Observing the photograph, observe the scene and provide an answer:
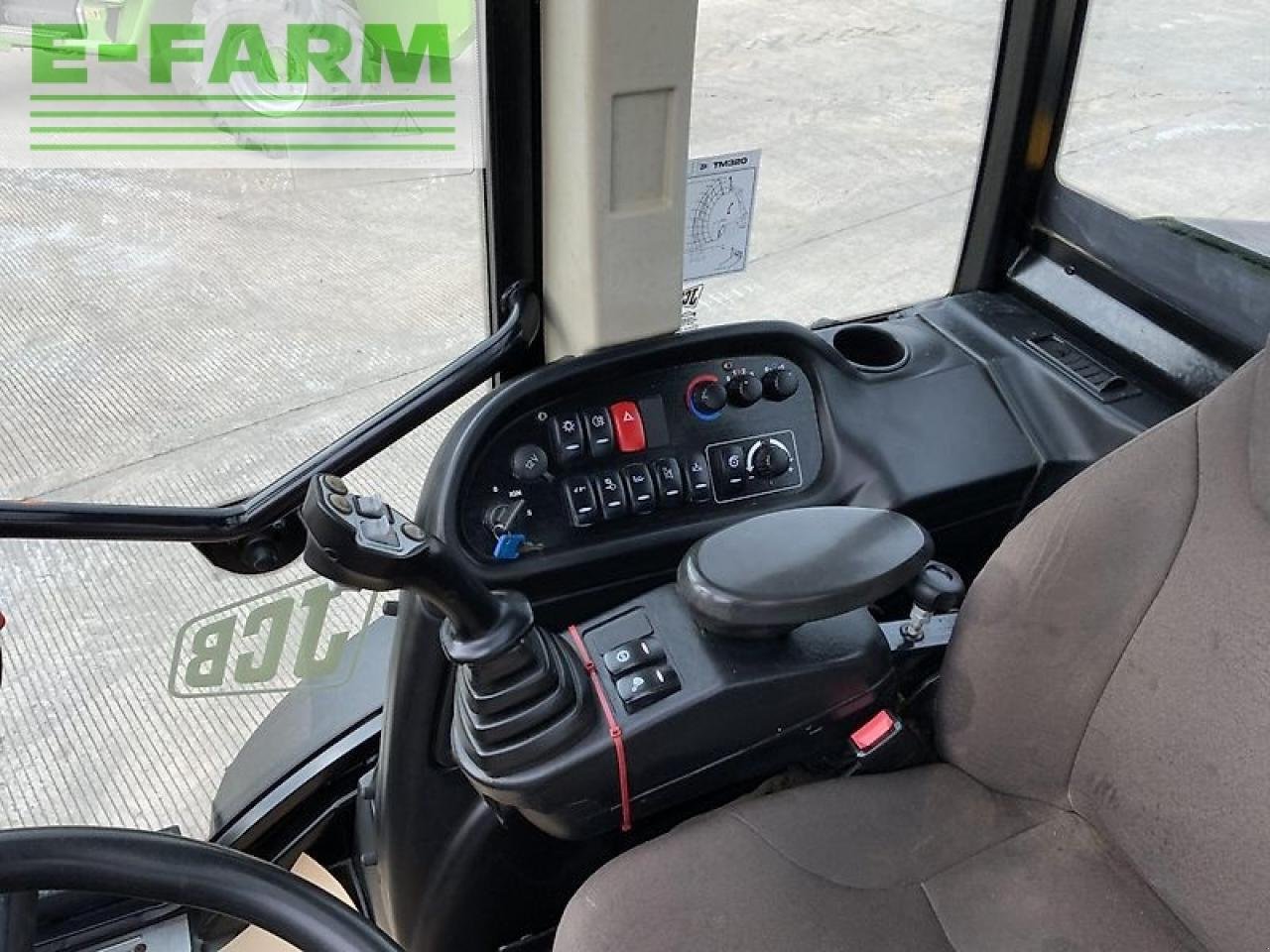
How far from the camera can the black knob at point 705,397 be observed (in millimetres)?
1225

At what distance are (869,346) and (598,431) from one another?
40 cm

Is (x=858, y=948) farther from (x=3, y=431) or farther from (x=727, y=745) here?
(x=3, y=431)

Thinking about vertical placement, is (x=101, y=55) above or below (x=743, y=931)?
above

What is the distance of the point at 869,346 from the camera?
1.39m

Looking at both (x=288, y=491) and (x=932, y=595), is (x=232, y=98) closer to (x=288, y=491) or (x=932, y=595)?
(x=288, y=491)

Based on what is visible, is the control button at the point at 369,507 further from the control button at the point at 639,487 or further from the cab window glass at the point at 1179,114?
the cab window glass at the point at 1179,114

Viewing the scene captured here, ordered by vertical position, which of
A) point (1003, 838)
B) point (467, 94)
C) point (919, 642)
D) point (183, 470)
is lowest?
point (1003, 838)

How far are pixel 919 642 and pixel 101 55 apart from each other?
0.91m

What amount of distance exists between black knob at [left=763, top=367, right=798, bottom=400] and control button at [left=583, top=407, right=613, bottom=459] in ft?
0.64

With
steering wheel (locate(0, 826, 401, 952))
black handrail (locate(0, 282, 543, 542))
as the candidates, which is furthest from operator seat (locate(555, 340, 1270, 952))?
black handrail (locate(0, 282, 543, 542))

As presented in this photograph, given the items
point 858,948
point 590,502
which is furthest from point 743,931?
point 590,502

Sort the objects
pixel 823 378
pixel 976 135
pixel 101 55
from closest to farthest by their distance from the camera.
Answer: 1. pixel 101 55
2. pixel 823 378
3. pixel 976 135

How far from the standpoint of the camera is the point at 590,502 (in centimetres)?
118

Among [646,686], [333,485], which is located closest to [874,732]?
[646,686]
